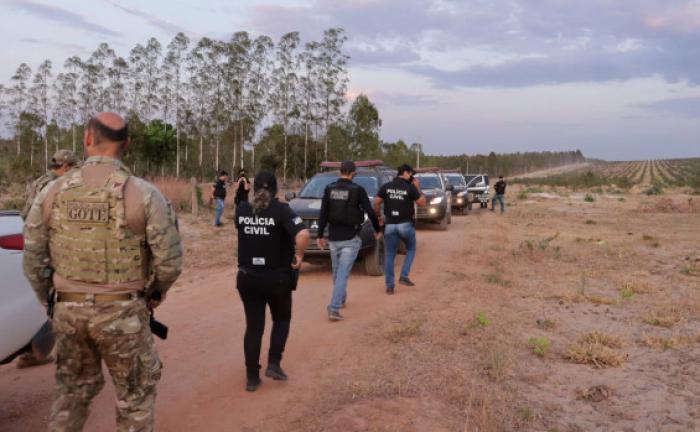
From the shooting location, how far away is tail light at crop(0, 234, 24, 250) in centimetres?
374

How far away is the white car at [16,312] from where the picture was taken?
363 centimetres

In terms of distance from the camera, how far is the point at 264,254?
15.2 feet

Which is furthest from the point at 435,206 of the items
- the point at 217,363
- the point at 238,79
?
the point at 238,79

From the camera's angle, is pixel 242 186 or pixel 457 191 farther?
pixel 457 191

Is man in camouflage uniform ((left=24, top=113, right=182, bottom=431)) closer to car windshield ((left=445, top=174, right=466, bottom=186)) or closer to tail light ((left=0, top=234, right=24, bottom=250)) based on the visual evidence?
tail light ((left=0, top=234, right=24, bottom=250))

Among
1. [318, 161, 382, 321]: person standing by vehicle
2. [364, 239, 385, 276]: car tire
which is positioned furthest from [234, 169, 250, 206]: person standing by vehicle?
[318, 161, 382, 321]: person standing by vehicle

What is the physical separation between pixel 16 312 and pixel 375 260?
252 inches

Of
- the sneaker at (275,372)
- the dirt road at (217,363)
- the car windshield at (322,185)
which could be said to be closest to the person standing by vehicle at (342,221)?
the dirt road at (217,363)

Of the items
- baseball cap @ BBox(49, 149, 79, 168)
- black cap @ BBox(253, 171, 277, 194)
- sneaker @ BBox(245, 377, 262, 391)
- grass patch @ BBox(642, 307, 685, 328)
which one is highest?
baseball cap @ BBox(49, 149, 79, 168)

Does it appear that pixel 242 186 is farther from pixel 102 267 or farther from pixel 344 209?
pixel 102 267

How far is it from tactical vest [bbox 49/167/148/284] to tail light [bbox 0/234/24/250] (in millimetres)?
1194

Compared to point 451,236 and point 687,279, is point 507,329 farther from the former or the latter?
point 451,236

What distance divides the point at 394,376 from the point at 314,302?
3.01 metres

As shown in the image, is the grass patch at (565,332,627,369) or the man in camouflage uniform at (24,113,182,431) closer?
the man in camouflage uniform at (24,113,182,431)
